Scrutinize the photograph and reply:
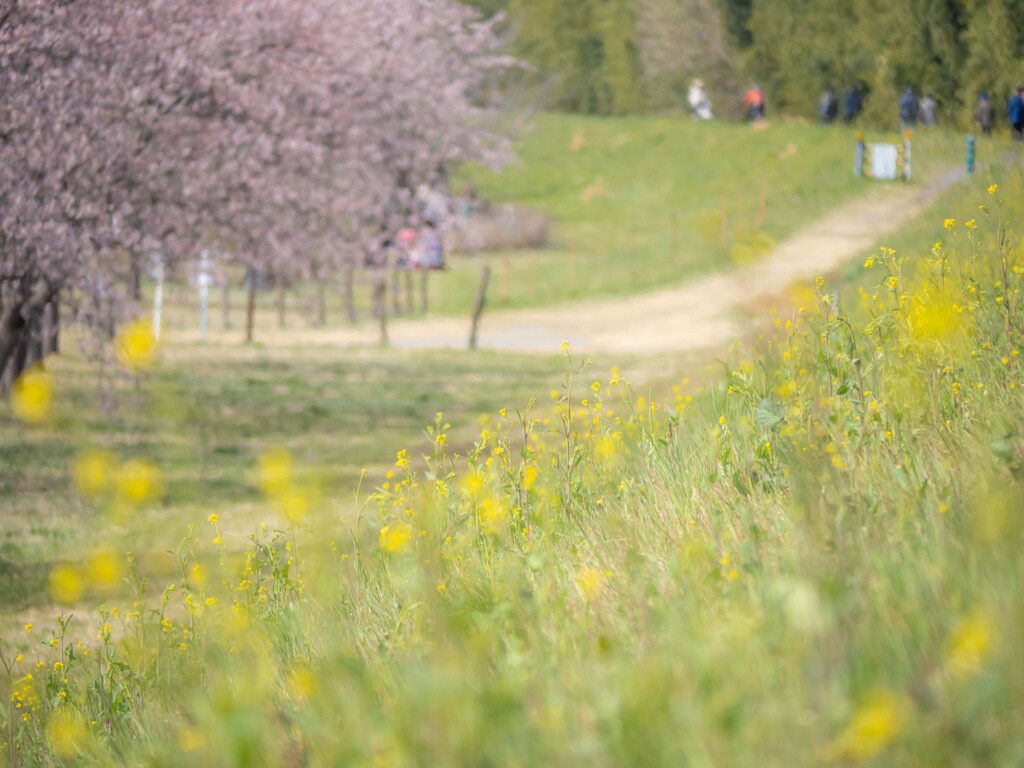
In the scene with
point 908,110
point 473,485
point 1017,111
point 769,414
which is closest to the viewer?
→ point 473,485

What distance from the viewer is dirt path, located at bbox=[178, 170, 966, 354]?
22266mm

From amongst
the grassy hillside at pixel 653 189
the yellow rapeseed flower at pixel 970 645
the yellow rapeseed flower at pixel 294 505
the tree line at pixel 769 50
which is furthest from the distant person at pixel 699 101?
the yellow rapeseed flower at pixel 970 645

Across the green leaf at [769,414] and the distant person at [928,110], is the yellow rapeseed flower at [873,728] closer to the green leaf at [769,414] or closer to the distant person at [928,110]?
the green leaf at [769,414]

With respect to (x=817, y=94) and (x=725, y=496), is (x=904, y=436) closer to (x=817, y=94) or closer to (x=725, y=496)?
(x=725, y=496)

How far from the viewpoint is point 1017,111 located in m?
21.2

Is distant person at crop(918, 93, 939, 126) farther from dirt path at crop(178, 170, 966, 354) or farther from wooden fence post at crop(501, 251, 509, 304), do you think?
wooden fence post at crop(501, 251, 509, 304)

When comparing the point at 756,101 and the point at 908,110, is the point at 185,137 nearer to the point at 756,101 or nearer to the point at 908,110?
the point at 908,110

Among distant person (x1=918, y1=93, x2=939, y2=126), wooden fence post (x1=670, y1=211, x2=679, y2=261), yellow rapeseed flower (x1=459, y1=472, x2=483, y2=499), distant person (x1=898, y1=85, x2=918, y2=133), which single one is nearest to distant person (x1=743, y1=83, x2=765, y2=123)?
wooden fence post (x1=670, y1=211, x2=679, y2=261)

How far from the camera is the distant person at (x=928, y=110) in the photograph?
103 ft

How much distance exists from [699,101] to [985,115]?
23118 mm

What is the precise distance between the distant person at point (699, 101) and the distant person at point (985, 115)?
22227 mm

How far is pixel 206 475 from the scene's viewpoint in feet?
36.2

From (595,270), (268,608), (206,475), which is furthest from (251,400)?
(595,270)

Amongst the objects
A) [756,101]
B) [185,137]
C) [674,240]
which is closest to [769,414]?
[185,137]
